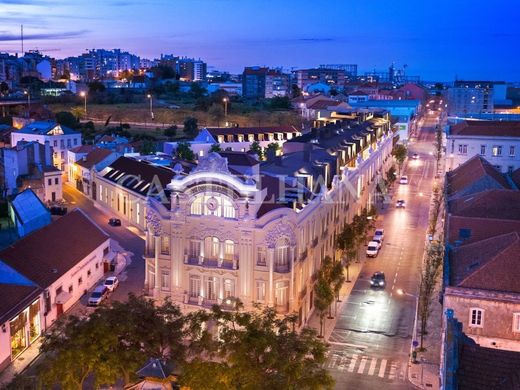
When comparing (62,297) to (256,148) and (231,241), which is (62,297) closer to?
(231,241)

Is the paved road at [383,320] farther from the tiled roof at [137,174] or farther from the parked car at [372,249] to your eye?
the tiled roof at [137,174]

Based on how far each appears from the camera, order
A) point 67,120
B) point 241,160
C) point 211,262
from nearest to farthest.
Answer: point 211,262, point 241,160, point 67,120

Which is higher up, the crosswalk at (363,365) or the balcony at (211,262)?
the balcony at (211,262)

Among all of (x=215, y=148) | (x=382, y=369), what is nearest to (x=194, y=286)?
(x=382, y=369)

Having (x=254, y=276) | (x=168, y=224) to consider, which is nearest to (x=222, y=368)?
(x=254, y=276)

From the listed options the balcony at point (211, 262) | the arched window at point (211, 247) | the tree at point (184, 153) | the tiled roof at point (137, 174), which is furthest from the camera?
the tree at point (184, 153)

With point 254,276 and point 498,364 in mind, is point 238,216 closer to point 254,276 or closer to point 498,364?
point 254,276

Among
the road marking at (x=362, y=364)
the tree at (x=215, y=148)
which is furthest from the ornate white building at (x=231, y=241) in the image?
the tree at (x=215, y=148)
